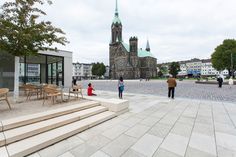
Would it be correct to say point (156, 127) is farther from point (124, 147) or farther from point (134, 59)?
point (134, 59)

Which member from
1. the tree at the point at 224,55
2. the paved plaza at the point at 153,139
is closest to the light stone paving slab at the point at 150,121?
the paved plaza at the point at 153,139

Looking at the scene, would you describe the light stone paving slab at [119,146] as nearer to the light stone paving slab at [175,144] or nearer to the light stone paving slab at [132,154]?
the light stone paving slab at [132,154]

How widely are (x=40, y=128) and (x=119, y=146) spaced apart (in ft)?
7.24

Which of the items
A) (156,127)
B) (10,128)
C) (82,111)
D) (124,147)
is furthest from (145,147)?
(10,128)

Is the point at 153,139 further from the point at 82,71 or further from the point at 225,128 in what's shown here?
the point at 82,71

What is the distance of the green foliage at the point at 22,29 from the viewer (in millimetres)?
5957

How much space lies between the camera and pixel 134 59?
287ft

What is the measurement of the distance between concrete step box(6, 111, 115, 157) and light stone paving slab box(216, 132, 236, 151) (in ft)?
12.0

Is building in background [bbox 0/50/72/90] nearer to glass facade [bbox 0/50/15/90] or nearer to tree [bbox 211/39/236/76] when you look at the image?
glass facade [bbox 0/50/15/90]

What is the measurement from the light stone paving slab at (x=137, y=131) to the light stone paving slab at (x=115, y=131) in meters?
0.20

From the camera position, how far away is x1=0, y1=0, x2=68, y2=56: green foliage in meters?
5.96

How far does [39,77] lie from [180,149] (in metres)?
16.7

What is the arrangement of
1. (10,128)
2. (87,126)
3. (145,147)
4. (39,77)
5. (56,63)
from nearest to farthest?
(145,147), (10,128), (87,126), (39,77), (56,63)

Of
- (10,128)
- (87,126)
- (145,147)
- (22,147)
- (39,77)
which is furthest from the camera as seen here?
(39,77)
